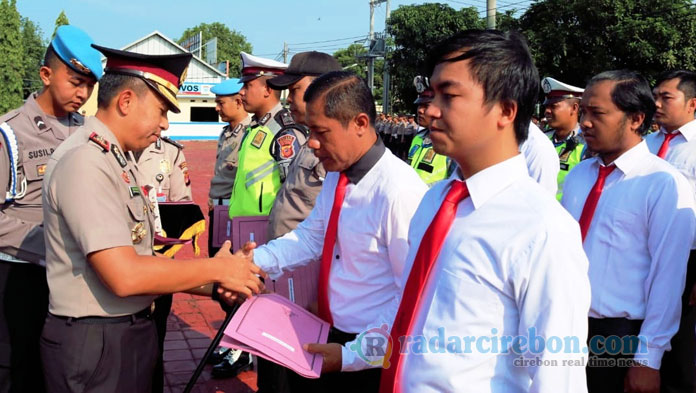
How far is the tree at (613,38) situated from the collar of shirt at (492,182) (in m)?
20.2

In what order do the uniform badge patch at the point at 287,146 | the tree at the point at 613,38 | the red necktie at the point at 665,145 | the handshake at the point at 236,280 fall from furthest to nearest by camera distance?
the tree at the point at 613,38 → the red necktie at the point at 665,145 → the uniform badge patch at the point at 287,146 → the handshake at the point at 236,280

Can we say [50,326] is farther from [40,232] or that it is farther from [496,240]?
[496,240]

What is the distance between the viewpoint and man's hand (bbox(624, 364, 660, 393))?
2.32 metres

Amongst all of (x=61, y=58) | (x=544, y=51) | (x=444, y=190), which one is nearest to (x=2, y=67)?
(x=544, y=51)

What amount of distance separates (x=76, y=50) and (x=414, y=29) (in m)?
25.1

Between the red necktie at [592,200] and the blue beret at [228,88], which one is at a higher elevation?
the blue beret at [228,88]

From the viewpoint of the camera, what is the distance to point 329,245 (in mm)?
2383

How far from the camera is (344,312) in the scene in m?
2.38

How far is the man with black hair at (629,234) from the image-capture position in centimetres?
234

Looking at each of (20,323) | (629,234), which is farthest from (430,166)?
(20,323)

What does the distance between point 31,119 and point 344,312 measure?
204 cm

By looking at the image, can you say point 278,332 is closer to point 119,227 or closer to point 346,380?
point 346,380

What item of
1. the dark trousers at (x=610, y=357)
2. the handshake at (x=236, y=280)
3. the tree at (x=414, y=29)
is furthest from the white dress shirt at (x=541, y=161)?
the tree at (x=414, y=29)

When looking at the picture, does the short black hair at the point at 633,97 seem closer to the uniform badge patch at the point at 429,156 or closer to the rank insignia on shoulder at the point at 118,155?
the rank insignia on shoulder at the point at 118,155
